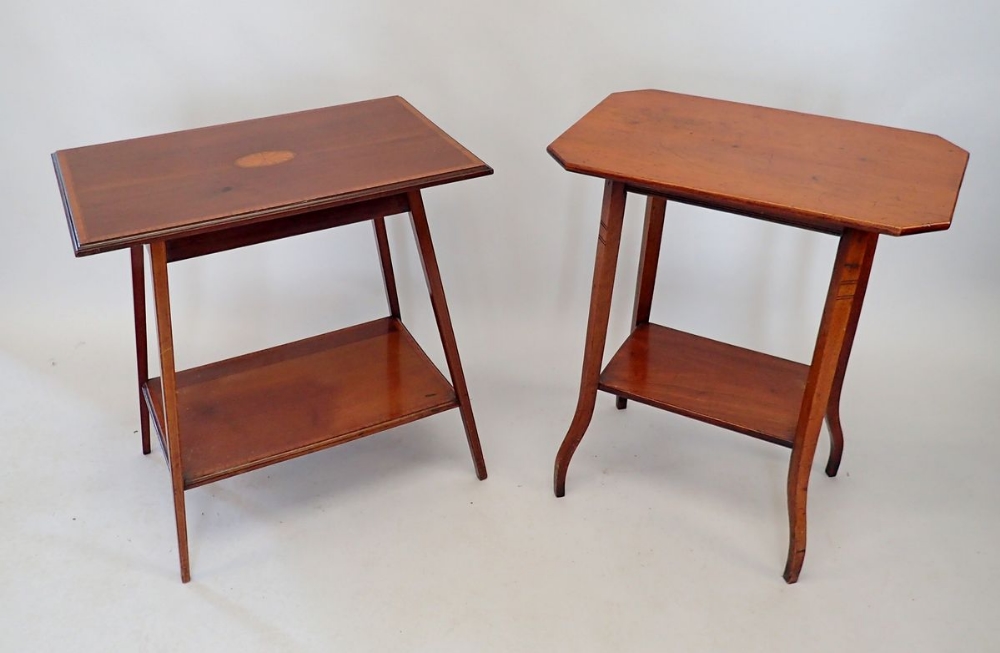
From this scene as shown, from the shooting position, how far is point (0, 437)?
113 inches

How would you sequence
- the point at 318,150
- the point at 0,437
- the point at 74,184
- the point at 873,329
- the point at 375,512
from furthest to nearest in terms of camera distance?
the point at 873,329, the point at 0,437, the point at 375,512, the point at 318,150, the point at 74,184

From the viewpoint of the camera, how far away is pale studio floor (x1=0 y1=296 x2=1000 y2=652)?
7.37 ft

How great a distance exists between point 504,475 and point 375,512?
39 centimetres

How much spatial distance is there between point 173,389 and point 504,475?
98 centimetres

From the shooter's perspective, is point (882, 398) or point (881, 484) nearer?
point (881, 484)

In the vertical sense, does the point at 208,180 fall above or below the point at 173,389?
above

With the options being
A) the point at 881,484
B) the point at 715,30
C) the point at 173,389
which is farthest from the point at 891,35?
the point at 173,389

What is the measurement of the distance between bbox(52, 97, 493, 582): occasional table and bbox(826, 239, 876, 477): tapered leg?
978mm

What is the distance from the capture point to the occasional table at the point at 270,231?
210cm

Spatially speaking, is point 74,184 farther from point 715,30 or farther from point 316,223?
point 715,30

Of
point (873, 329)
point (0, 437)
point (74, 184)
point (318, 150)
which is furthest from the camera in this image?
point (873, 329)

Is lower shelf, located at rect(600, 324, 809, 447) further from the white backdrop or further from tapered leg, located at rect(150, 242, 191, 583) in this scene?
tapered leg, located at rect(150, 242, 191, 583)

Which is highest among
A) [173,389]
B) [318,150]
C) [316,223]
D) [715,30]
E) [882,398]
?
[715,30]

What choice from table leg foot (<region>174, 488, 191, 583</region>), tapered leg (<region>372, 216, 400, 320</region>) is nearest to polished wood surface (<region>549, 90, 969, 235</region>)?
tapered leg (<region>372, 216, 400, 320</region>)
